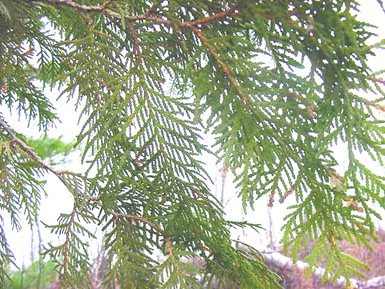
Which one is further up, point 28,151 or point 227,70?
point 227,70

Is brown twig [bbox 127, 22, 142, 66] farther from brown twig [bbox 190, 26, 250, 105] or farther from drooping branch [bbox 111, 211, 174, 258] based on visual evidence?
drooping branch [bbox 111, 211, 174, 258]

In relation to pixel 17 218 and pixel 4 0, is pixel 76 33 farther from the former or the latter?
pixel 17 218

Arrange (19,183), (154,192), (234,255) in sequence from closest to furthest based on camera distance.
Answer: (234,255) → (154,192) → (19,183)

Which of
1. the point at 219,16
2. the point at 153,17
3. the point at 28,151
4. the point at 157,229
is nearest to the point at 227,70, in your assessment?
the point at 219,16

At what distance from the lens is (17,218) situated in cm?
240

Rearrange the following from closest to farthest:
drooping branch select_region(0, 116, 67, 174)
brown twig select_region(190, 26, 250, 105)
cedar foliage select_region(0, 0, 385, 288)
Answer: cedar foliage select_region(0, 0, 385, 288), brown twig select_region(190, 26, 250, 105), drooping branch select_region(0, 116, 67, 174)

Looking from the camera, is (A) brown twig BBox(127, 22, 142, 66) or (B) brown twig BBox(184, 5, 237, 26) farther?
(A) brown twig BBox(127, 22, 142, 66)

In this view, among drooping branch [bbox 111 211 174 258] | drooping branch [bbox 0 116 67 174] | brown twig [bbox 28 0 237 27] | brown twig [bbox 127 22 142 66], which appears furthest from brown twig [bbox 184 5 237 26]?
drooping branch [bbox 0 116 67 174]

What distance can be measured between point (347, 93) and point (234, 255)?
31.4 inches

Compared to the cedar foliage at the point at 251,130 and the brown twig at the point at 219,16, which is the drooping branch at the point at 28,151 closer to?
the cedar foliage at the point at 251,130

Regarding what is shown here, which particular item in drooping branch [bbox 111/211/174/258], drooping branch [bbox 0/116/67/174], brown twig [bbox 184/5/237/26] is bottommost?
drooping branch [bbox 111/211/174/258]

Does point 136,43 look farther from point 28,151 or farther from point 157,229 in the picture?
point 28,151

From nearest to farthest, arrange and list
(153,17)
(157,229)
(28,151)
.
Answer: (153,17) < (157,229) < (28,151)

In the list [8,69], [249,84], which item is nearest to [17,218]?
[8,69]
